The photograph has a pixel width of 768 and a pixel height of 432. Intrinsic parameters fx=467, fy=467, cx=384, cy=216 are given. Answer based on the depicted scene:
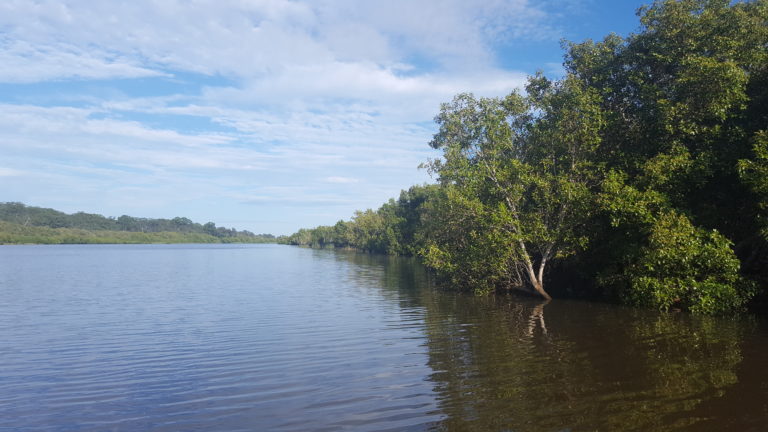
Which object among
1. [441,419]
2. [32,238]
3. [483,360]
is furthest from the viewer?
[32,238]

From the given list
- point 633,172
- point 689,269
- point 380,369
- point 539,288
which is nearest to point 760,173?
point 689,269

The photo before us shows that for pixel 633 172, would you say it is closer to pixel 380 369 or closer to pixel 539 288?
pixel 539 288

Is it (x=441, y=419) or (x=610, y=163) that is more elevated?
(x=610, y=163)

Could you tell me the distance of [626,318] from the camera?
64.0 feet

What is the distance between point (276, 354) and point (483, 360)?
6.32 metres

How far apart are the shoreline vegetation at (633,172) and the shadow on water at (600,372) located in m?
2.70

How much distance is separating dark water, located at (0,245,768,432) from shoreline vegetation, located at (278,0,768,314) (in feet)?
8.64

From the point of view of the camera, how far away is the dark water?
8969mm

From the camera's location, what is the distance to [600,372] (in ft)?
38.3

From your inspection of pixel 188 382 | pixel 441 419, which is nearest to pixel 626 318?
pixel 441 419

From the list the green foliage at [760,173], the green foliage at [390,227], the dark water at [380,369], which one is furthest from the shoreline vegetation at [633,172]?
the green foliage at [390,227]

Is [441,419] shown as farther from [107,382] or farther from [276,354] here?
[107,382]

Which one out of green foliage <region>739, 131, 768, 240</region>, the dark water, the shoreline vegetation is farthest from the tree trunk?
green foliage <region>739, 131, 768, 240</region>

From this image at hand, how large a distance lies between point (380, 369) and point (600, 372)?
558 centimetres
